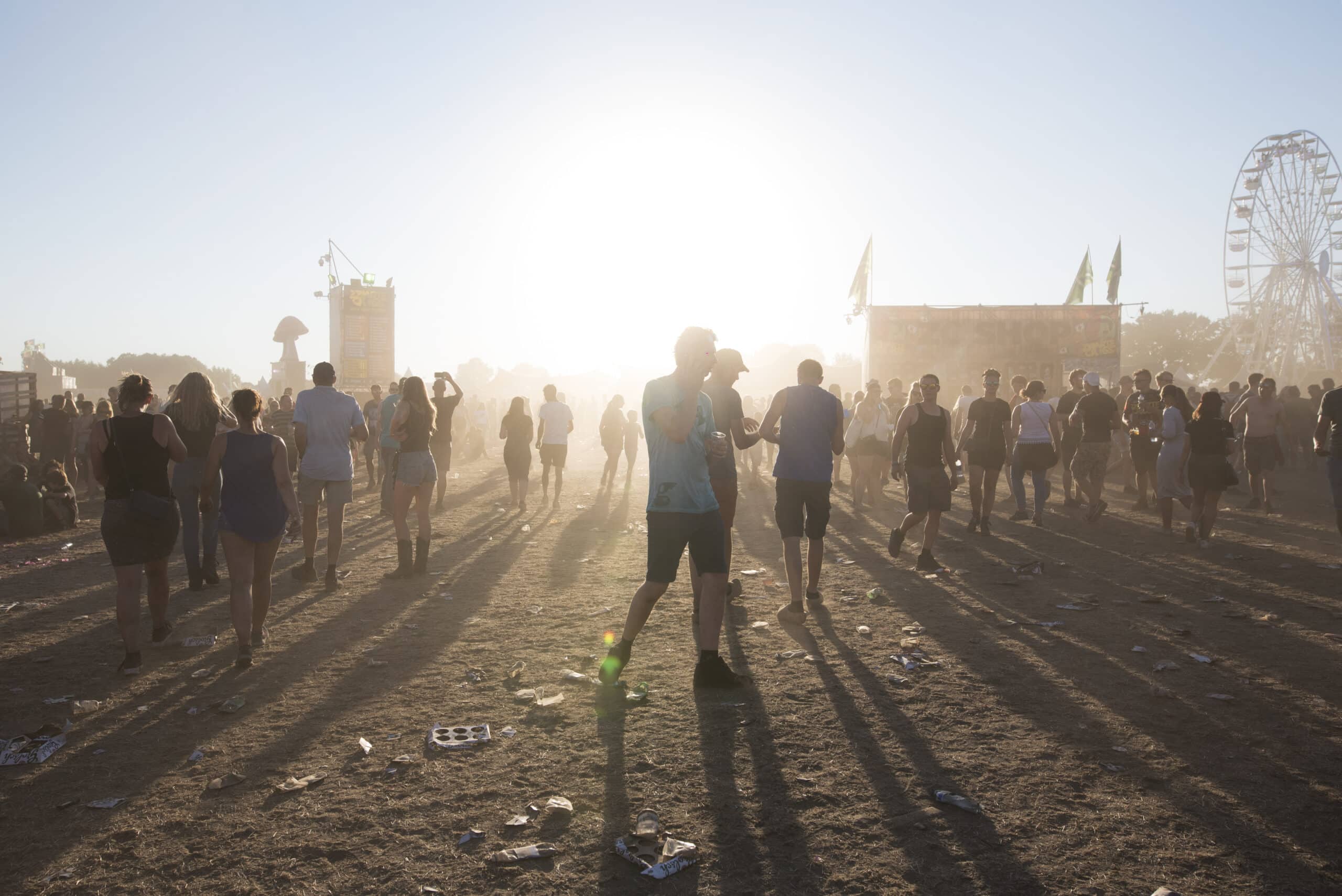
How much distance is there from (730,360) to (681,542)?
217cm

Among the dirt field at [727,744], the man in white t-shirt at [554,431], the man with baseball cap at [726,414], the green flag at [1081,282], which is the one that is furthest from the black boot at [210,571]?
the green flag at [1081,282]

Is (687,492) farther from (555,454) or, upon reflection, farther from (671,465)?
(555,454)

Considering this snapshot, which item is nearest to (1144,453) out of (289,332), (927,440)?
(927,440)

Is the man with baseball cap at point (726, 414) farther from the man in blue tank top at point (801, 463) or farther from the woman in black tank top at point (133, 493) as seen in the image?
the woman in black tank top at point (133, 493)

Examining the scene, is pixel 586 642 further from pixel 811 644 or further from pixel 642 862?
pixel 642 862

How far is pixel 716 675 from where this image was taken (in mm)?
4957

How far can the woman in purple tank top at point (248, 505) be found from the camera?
18.1 ft

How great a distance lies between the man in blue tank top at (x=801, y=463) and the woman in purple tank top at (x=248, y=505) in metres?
3.50

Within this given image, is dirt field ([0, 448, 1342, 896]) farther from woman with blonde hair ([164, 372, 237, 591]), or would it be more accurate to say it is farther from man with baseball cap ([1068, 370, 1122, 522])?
man with baseball cap ([1068, 370, 1122, 522])

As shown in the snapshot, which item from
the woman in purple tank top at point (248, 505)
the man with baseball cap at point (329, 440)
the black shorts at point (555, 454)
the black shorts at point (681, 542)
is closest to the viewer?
the black shorts at point (681, 542)

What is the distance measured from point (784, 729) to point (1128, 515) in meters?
9.91

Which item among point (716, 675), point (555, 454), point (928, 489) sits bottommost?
point (716, 675)

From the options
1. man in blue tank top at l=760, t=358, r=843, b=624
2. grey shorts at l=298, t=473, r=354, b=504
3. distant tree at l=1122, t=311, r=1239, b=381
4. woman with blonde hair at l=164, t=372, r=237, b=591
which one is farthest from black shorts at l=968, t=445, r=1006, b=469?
distant tree at l=1122, t=311, r=1239, b=381

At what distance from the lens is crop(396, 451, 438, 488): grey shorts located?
829 centimetres
